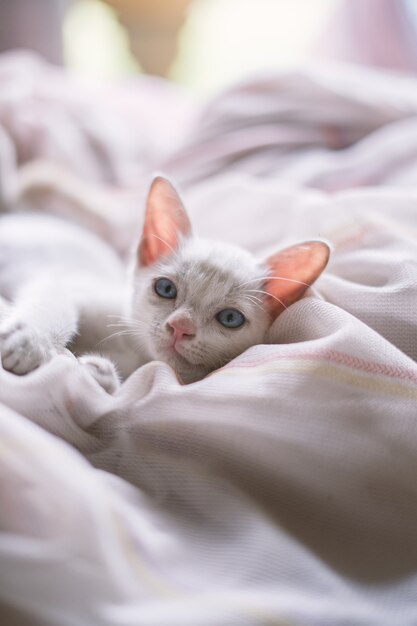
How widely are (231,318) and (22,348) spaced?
1.06 feet

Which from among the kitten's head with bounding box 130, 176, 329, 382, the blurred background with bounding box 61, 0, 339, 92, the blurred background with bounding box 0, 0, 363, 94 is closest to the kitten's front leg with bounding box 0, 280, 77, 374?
the kitten's head with bounding box 130, 176, 329, 382

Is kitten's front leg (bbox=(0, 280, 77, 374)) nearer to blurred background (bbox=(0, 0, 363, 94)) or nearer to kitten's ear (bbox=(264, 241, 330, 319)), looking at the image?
kitten's ear (bbox=(264, 241, 330, 319))

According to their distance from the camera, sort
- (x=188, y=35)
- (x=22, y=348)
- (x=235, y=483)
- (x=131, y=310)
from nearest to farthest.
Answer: (x=235, y=483), (x=22, y=348), (x=131, y=310), (x=188, y=35)

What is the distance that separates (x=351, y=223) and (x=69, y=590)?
75 centimetres

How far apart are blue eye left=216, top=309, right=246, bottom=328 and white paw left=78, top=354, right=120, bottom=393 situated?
189 mm

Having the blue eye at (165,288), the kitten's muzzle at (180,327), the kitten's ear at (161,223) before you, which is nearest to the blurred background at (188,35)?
the kitten's ear at (161,223)

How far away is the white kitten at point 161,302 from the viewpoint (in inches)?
34.2

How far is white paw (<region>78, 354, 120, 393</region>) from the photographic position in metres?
0.80

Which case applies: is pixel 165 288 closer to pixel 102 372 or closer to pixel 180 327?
pixel 180 327

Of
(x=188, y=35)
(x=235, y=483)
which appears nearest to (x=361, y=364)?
(x=235, y=483)

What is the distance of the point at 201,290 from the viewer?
945 mm

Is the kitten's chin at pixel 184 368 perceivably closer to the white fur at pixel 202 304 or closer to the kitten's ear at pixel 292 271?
the white fur at pixel 202 304

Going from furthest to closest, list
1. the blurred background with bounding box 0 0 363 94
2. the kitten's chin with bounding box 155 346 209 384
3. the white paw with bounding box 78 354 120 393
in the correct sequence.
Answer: the blurred background with bounding box 0 0 363 94, the kitten's chin with bounding box 155 346 209 384, the white paw with bounding box 78 354 120 393

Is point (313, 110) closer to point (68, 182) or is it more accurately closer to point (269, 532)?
point (68, 182)
